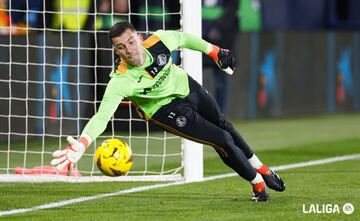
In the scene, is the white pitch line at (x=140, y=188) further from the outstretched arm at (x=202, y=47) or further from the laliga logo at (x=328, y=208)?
the laliga logo at (x=328, y=208)

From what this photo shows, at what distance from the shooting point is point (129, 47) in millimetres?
8766

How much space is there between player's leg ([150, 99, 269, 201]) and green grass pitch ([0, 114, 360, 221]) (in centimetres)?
33

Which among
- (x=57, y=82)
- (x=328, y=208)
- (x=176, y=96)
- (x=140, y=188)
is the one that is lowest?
(x=140, y=188)

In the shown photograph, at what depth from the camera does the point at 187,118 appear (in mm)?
9250

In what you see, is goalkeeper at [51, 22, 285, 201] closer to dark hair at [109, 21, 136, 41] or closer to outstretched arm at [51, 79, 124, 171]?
dark hair at [109, 21, 136, 41]

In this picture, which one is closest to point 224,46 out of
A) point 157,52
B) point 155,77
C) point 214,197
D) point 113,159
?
point 214,197

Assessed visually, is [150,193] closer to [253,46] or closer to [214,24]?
[214,24]

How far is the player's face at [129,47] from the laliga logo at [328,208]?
168 cm

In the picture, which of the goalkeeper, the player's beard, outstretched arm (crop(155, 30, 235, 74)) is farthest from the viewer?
outstretched arm (crop(155, 30, 235, 74))

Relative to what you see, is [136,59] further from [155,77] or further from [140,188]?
[140,188]

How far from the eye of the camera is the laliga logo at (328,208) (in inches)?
343

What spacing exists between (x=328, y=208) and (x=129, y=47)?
1918 millimetres

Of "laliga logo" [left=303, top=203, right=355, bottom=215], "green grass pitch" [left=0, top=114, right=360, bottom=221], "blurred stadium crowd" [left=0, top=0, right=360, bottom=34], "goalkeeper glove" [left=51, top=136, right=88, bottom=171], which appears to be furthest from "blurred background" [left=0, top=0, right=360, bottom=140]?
"goalkeeper glove" [left=51, top=136, right=88, bottom=171]

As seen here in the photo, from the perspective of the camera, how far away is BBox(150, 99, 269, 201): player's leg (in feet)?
30.3
